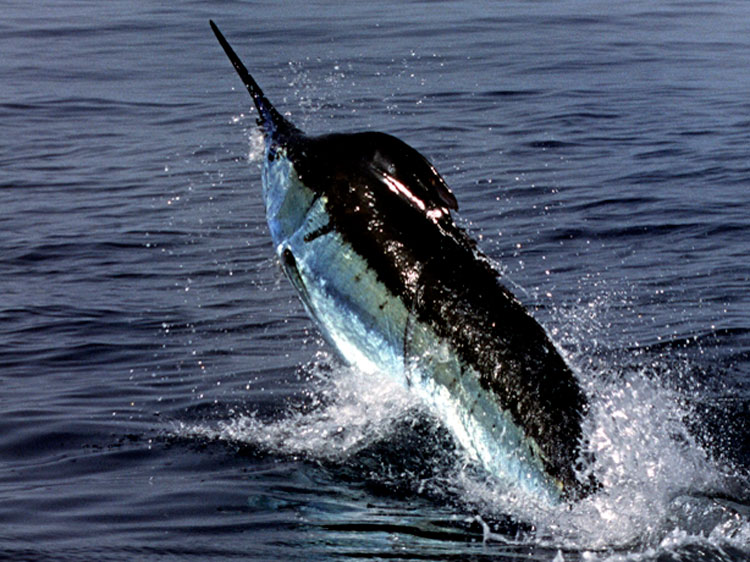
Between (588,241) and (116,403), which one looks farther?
(588,241)

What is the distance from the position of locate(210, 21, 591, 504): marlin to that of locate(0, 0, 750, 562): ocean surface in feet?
0.76

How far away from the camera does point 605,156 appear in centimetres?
1349

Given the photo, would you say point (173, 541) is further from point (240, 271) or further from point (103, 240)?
point (103, 240)

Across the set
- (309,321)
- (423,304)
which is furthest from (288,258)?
(309,321)

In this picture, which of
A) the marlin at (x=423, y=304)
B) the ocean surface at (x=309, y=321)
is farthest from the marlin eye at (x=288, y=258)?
the ocean surface at (x=309, y=321)

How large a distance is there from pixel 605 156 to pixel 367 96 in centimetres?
398

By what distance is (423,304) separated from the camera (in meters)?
5.11

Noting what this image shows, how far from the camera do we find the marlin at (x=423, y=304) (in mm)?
4895

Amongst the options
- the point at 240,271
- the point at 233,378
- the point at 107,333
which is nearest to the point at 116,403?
the point at 233,378

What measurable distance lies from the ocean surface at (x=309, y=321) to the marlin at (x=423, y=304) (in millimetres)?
230

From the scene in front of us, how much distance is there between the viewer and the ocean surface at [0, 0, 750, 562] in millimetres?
5258

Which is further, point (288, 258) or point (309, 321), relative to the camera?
point (309, 321)

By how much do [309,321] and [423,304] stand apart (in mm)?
3762

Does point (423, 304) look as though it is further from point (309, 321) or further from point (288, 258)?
point (309, 321)
